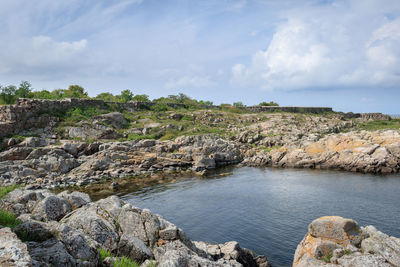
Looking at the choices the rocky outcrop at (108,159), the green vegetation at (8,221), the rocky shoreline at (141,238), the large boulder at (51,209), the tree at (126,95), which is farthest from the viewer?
the tree at (126,95)

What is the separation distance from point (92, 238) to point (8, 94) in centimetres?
7301

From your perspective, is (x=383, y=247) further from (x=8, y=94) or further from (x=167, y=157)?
(x=8, y=94)

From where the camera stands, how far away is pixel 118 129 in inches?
2677

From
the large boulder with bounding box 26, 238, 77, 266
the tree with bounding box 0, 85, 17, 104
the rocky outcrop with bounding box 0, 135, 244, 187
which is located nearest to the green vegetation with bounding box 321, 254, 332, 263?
the large boulder with bounding box 26, 238, 77, 266

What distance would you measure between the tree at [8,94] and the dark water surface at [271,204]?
51318mm

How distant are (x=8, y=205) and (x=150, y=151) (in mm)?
39989

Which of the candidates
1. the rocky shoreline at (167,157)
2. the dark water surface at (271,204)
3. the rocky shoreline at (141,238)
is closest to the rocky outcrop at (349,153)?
the rocky shoreline at (167,157)

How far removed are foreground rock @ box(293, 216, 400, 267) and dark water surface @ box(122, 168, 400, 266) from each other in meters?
3.27

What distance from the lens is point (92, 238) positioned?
40.7ft

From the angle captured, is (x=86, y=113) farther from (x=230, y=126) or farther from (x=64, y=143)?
(x=230, y=126)

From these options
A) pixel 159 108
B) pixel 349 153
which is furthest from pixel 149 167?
pixel 159 108

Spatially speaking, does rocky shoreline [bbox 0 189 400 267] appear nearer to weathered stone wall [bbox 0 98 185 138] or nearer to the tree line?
weathered stone wall [bbox 0 98 185 138]

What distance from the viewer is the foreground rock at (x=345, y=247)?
13.6 m

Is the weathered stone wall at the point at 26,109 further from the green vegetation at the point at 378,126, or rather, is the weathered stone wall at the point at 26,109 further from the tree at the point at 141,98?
the green vegetation at the point at 378,126
